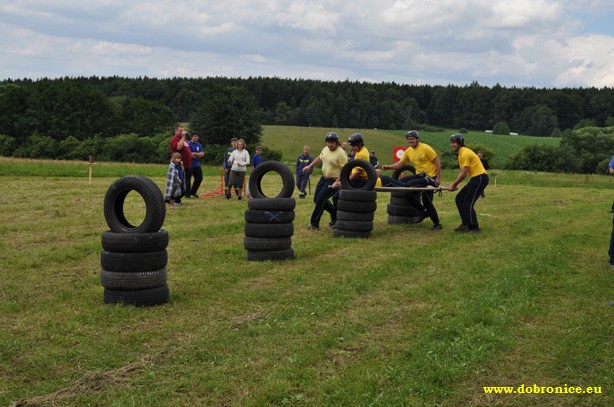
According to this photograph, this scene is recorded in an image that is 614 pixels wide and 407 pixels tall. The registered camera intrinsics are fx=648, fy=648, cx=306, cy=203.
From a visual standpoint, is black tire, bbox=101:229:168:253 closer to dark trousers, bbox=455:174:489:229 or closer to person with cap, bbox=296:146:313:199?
dark trousers, bbox=455:174:489:229

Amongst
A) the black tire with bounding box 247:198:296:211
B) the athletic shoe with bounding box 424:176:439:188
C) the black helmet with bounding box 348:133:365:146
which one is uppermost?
the black helmet with bounding box 348:133:365:146

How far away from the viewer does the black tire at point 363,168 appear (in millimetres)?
12094

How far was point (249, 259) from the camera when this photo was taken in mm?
9758

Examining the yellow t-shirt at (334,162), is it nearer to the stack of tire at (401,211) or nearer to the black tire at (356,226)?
the black tire at (356,226)

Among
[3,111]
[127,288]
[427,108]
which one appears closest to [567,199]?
[127,288]

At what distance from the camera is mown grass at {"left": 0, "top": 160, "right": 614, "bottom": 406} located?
4.78m

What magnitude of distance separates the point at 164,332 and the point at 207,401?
1.69 m

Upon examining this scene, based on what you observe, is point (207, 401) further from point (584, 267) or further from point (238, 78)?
point (238, 78)

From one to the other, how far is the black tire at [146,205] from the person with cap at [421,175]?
6931mm

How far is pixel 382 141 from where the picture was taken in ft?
279

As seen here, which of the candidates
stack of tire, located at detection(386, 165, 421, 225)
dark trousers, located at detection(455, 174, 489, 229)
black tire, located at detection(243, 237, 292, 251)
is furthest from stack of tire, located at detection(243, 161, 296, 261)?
stack of tire, located at detection(386, 165, 421, 225)

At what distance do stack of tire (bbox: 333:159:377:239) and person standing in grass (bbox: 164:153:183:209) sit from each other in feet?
19.2

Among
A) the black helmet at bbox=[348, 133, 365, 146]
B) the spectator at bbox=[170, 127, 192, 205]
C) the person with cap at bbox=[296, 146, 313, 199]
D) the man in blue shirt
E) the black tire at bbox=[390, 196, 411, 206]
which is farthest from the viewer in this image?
the person with cap at bbox=[296, 146, 313, 199]

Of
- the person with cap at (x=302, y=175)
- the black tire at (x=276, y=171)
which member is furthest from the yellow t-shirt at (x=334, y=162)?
the person with cap at (x=302, y=175)
